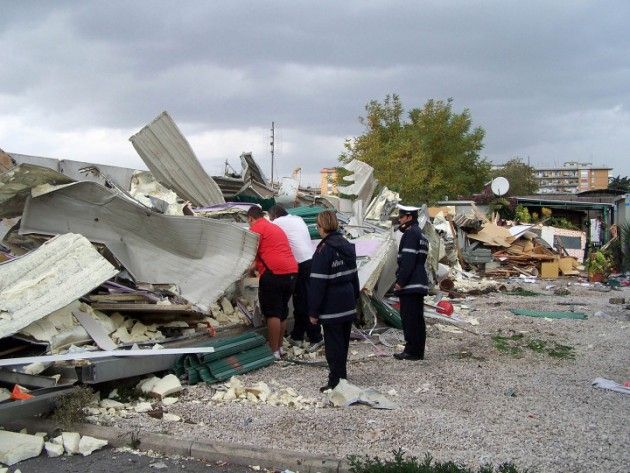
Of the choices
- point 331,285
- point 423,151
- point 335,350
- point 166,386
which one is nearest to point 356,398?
point 335,350

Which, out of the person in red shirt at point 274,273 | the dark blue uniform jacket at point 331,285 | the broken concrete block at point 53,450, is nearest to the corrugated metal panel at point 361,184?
the person in red shirt at point 274,273

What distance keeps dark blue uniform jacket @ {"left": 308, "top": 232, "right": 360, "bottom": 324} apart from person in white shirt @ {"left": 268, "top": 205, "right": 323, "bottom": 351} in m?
2.10

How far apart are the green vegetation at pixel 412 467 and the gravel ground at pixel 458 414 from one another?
29cm

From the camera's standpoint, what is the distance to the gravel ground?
190 inches

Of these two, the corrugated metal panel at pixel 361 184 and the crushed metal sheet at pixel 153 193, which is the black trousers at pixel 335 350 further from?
the corrugated metal panel at pixel 361 184

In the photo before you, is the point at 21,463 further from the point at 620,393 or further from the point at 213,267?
the point at 620,393

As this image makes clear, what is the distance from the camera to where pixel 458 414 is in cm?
581

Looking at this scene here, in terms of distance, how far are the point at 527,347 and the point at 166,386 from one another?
5356mm

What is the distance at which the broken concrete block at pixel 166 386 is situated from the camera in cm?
618

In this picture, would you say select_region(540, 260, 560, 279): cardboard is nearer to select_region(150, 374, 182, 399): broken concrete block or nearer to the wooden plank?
the wooden plank

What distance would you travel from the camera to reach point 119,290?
24.4ft

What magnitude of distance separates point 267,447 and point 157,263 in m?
3.92

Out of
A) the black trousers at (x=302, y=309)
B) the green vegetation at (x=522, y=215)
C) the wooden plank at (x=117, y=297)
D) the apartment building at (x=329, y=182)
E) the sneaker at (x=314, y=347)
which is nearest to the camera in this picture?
the wooden plank at (x=117, y=297)

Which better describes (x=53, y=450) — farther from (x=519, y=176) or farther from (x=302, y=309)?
(x=519, y=176)
